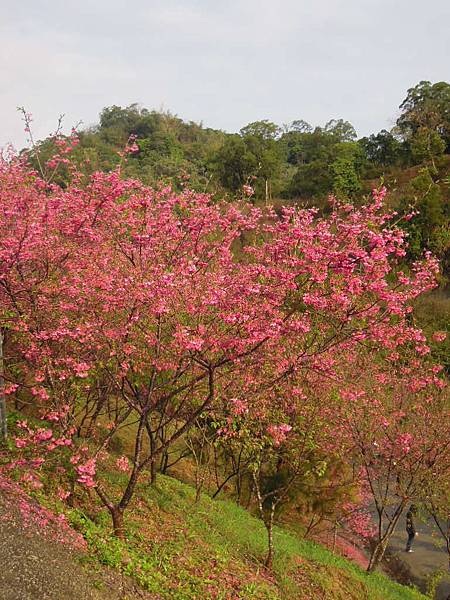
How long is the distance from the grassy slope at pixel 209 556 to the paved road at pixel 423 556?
11.6ft

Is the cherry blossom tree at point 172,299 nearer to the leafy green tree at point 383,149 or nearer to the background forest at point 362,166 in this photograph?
the background forest at point 362,166

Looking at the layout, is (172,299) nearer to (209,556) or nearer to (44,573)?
(44,573)

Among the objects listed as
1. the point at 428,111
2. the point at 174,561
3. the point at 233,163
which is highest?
the point at 428,111

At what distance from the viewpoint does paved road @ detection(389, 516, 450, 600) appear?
15.7m

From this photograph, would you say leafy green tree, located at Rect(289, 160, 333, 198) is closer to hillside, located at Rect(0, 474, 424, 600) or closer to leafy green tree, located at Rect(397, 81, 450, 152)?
leafy green tree, located at Rect(397, 81, 450, 152)

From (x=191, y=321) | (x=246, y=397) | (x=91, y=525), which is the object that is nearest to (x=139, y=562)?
(x=91, y=525)

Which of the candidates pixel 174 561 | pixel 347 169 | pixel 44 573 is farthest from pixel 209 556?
pixel 347 169

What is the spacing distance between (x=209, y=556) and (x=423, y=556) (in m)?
12.0

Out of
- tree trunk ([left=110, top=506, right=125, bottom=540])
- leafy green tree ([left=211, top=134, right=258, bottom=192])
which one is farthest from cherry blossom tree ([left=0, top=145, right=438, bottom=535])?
leafy green tree ([left=211, top=134, right=258, bottom=192])

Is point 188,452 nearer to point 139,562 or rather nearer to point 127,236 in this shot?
point 139,562

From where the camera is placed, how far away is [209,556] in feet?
28.4

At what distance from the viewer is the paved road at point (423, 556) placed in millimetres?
15742

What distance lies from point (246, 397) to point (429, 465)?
22.7ft

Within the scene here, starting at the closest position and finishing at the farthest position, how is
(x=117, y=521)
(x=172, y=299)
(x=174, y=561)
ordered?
1. (x=172, y=299)
2. (x=117, y=521)
3. (x=174, y=561)
